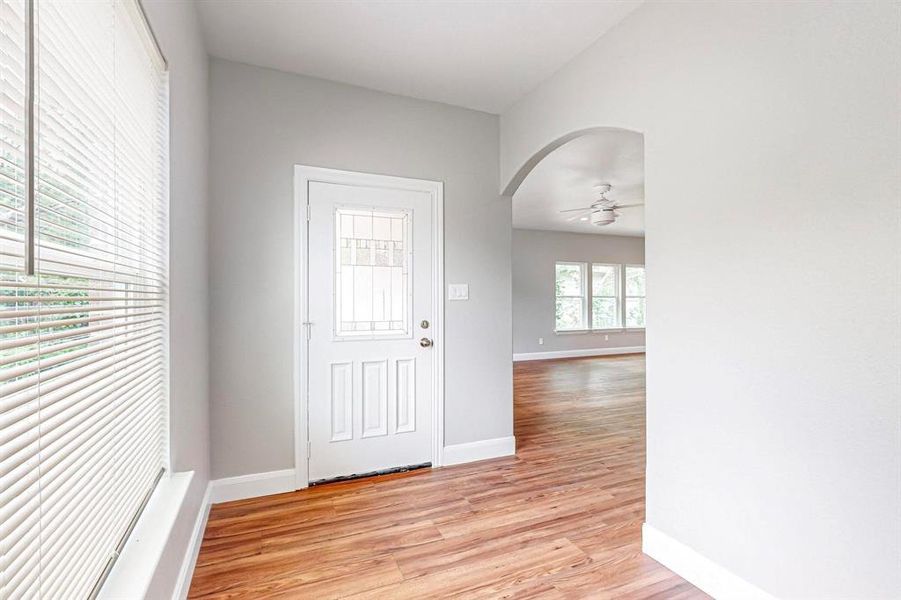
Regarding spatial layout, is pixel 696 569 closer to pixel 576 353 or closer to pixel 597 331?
pixel 576 353

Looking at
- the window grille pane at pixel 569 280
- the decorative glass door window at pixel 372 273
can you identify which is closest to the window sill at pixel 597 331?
the window grille pane at pixel 569 280

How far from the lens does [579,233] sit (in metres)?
9.35

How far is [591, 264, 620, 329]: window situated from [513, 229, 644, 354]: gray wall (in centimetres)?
20

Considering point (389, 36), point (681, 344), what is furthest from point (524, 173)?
point (681, 344)

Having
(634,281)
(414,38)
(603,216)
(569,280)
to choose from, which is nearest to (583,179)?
(603,216)

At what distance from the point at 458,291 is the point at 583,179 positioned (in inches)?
113

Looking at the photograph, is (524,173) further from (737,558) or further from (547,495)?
(737,558)

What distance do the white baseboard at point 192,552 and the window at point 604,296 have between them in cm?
853

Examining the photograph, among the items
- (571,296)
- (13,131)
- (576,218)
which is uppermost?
(576,218)

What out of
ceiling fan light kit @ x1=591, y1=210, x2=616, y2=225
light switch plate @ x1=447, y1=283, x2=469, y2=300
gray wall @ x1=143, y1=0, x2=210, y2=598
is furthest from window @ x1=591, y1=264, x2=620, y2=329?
gray wall @ x1=143, y1=0, x2=210, y2=598

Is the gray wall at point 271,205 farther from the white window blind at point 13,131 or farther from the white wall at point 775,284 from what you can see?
the white window blind at point 13,131

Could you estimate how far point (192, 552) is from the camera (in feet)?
6.23

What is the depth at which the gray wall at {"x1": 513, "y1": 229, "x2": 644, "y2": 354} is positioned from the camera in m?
8.81

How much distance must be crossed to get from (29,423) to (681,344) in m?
2.16
